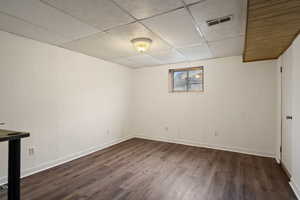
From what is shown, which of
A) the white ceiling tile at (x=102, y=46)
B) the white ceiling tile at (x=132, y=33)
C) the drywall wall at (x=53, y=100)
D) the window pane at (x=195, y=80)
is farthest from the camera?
the window pane at (x=195, y=80)

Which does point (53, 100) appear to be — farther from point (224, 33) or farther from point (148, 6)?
point (224, 33)

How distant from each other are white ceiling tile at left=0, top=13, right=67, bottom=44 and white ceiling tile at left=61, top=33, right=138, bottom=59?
1.01 ft

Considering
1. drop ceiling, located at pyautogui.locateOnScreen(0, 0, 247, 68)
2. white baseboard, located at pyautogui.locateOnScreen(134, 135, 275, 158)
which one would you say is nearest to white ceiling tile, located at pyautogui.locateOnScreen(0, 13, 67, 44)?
drop ceiling, located at pyautogui.locateOnScreen(0, 0, 247, 68)

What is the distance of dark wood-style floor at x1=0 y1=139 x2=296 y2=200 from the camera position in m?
2.09

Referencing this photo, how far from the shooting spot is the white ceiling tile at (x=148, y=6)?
169 cm

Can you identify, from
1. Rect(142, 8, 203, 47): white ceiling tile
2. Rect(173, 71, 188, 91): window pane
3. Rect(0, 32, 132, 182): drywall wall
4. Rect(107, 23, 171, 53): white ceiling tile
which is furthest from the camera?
Rect(173, 71, 188, 91): window pane

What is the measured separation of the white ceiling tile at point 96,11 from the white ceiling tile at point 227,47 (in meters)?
1.86

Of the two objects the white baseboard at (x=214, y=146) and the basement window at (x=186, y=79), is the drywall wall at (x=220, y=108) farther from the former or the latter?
the basement window at (x=186, y=79)

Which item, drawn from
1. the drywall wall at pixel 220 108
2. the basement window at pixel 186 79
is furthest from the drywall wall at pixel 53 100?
the basement window at pixel 186 79

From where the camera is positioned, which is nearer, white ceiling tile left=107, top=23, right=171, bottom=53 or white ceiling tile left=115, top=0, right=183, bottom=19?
white ceiling tile left=115, top=0, right=183, bottom=19

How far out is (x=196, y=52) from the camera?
3492 mm

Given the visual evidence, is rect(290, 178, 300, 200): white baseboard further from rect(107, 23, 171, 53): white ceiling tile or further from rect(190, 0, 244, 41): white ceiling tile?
rect(107, 23, 171, 53): white ceiling tile

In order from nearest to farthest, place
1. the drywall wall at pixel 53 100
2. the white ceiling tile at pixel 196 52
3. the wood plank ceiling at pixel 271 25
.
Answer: the wood plank ceiling at pixel 271 25 < the drywall wall at pixel 53 100 < the white ceiling tile at pixel 196 52

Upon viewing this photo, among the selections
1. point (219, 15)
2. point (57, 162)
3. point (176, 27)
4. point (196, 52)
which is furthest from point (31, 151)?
point (196, 52)
